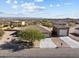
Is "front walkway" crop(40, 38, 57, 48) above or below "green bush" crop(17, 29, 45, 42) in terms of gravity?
below

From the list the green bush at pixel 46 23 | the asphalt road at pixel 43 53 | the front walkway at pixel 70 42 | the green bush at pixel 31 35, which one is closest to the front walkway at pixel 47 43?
the green bush at pixel 31 35

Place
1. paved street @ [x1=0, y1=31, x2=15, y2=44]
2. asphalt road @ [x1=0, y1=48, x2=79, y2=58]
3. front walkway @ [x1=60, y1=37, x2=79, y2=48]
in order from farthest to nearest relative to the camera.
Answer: front walkway @ [x1=60, y1=37, x2=79, y2=48]
paved street @ [x1=0, y1=31, x2=15, y2=44]
asphalt road @ [x1=0, y1=48, x2=79, y2=58]

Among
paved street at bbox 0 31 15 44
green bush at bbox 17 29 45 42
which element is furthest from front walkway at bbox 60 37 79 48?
paved street at bbox 0 31 15 44

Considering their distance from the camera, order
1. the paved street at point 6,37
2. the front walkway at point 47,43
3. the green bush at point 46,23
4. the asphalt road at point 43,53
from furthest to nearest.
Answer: the front walkway at point 47,43 → the paved street at point 6,37 → the green bush at point 46,23 → the asphalt road at point 43,53

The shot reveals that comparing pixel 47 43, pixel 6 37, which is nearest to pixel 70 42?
pixel 47 43

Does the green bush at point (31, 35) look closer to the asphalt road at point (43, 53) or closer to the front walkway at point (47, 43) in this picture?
the front walkway at point (47, 43)

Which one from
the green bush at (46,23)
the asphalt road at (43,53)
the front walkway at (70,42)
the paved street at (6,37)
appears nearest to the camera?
the asphalt road at (43,53)

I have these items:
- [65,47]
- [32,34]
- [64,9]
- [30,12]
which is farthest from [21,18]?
[65,47]

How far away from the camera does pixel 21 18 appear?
43.2 feet

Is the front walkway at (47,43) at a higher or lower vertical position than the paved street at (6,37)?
lower

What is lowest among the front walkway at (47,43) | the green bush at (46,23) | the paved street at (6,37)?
the front walkway at (47,43)

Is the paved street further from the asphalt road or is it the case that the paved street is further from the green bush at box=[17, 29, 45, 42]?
the asphalt road

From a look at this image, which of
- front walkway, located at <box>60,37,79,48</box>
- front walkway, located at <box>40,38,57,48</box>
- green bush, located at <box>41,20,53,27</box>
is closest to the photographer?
green bush, located at <box>41,20,53,27</box>

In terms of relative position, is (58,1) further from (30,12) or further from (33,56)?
(33,56)
